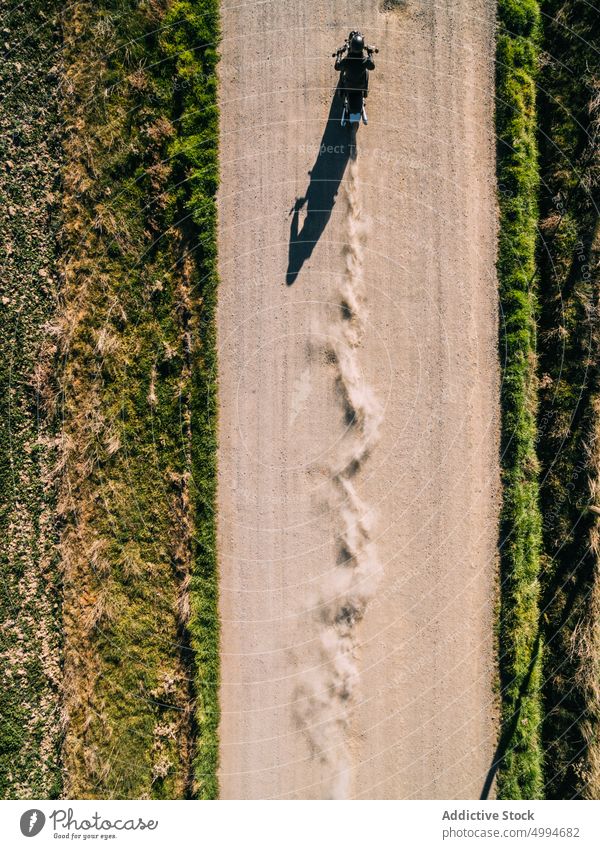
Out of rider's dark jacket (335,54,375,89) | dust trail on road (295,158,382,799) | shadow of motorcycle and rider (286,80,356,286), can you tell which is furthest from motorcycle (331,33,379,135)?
dust trail on road (295,158,382,799)

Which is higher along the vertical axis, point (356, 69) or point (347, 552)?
point (356, 69)

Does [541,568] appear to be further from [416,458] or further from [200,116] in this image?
[200,116]

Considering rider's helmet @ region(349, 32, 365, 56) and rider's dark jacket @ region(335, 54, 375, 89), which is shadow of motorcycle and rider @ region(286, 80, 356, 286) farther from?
rider's helmet @ region(349, 32, 365, 56)

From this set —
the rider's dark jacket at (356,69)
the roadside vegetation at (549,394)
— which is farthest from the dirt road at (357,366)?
the rider's dark jacket at (356,69)

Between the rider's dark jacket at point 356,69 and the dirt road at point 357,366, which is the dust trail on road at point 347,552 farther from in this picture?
the rider's dark jacket at point 356,69

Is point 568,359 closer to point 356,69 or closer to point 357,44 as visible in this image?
point 356,69

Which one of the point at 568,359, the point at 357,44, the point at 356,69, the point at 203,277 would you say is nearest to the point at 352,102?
the point at 356,69

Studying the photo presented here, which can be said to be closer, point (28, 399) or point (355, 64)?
point (355, 64)
